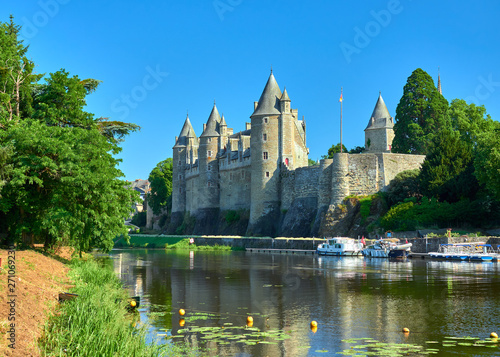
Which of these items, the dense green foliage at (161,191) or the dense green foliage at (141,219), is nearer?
the dense green foliage at (161,191)

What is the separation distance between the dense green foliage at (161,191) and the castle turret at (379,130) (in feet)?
109

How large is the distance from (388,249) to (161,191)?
178 feet

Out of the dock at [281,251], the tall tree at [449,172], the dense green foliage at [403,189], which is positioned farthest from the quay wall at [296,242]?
the dense green foliage at [403,189]

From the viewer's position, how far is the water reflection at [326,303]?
12023mm

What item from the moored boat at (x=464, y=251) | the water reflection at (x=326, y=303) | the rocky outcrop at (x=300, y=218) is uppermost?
the rocky outcrop at (x=300, y=218)

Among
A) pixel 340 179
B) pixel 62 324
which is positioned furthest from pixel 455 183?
pixel 62 324

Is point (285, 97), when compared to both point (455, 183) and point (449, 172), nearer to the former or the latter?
point (449, 172)

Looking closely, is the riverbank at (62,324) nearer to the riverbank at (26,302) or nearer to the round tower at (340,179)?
the riverbank at (26,302)

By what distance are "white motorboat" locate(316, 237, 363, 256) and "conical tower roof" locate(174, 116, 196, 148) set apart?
137 feet

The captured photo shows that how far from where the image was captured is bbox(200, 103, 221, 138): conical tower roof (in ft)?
244

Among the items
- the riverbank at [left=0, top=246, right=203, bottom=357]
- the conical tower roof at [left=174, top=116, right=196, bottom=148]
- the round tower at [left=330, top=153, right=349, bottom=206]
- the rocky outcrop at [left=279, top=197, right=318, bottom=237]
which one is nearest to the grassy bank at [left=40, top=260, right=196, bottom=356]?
the riverbank at [left=0, top=246, right=203, bottom=357]

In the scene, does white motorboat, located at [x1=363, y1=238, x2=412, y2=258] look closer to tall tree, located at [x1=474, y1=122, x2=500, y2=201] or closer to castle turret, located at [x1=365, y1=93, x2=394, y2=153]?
tall tree, located at [x1=474, y1=122, x2=500, y2=201]

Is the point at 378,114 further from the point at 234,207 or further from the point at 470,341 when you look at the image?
the point at 470,341

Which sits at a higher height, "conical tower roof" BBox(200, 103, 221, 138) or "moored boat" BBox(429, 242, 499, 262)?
"conical tower roof" BBox(200, 103, 221, 138)
